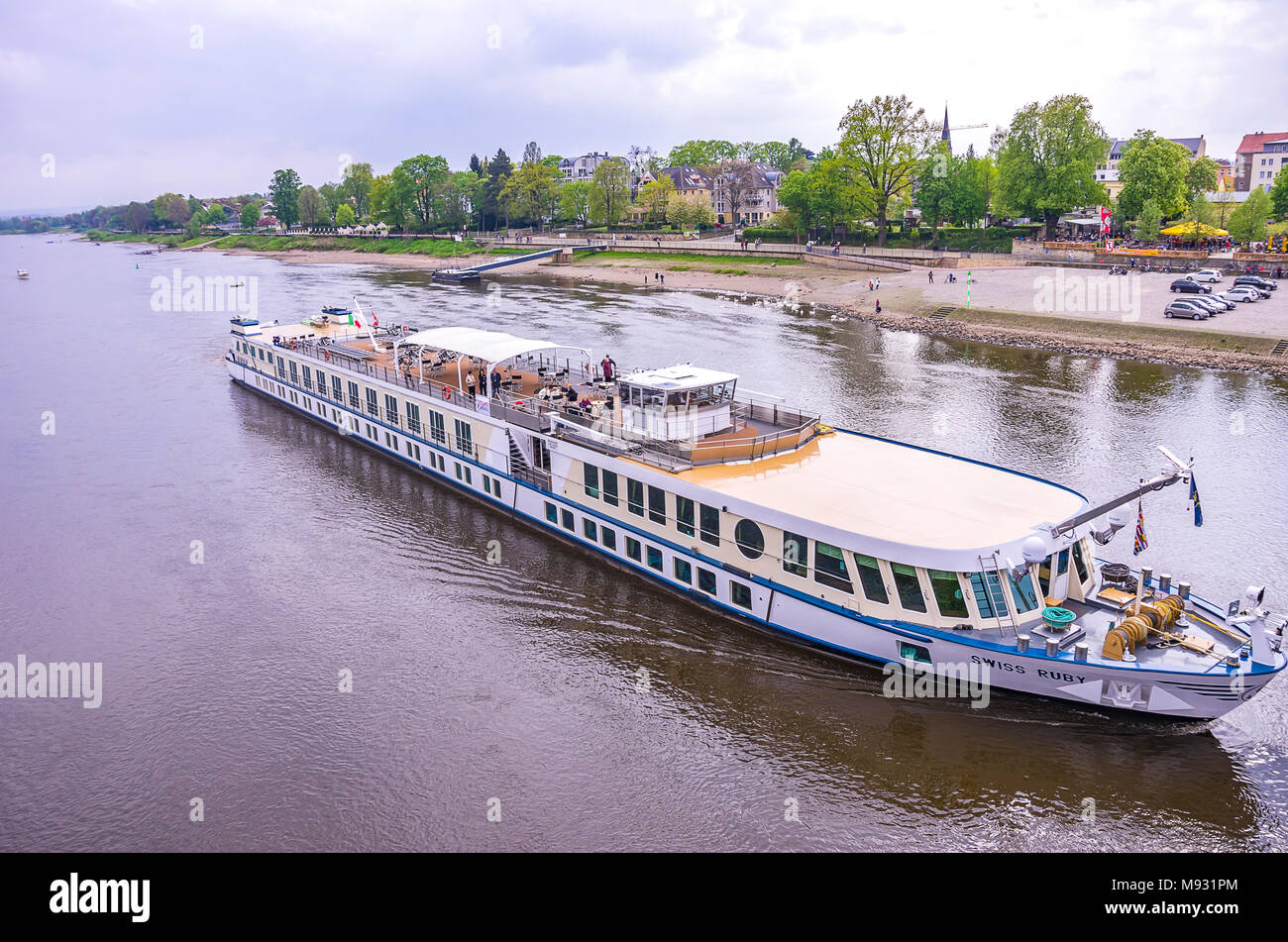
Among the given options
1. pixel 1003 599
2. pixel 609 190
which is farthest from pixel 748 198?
pixel 1003 599

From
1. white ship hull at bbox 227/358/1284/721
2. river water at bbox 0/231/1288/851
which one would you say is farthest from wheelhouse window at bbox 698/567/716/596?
river water at bbox 0/231/1288/851

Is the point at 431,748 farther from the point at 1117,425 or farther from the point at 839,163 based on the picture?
the point at 839,163

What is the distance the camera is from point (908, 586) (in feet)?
69.9

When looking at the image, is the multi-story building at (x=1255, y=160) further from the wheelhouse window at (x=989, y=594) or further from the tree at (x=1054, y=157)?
the wheelhouse window at (x=989, y=594)

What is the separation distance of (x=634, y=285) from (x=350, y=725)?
10595 cm

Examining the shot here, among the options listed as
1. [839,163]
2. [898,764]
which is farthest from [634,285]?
[898,764]

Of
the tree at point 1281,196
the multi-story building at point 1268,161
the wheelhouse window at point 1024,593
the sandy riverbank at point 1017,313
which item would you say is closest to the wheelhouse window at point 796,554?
the wheelhouse window at point 1024,593

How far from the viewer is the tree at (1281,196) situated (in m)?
103

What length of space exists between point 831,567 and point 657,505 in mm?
6841

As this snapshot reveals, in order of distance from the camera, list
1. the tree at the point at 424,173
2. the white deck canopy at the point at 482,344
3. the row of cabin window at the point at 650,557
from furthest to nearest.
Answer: the tree at the point at 424,173 < the white deck canopy at the point at 482,344 < the row of cabin window at the point at 650,557

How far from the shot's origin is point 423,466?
4044cm

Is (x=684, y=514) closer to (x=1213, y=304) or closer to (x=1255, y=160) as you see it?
(x=1213, y=304)

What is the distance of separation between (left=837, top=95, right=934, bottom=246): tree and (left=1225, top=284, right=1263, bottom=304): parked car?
1869 inches

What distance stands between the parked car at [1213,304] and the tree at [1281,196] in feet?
161
